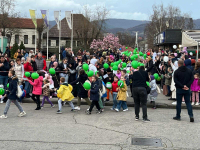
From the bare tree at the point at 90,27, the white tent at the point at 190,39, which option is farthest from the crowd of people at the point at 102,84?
the bare tree at the point at 90,27

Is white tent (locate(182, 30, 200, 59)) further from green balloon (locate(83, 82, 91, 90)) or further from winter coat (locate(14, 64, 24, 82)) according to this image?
winter coat (locate(14, 64, 24, 82))

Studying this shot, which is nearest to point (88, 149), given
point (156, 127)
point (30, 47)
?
point (156, 127)

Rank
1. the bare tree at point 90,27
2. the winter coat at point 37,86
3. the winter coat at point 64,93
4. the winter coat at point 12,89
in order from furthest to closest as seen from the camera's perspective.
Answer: the bare tree at point 90,27 → the winter coat at point 37,86 → the winter coat at point 64,93 → the winter coat at point 12,89

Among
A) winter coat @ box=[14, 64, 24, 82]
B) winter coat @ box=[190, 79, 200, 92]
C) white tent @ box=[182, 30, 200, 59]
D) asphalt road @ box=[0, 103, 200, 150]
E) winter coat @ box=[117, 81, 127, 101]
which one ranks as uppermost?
white tent @ box=[182, 30, 200, 59]

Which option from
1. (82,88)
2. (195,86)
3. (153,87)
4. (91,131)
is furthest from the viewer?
(195,86)

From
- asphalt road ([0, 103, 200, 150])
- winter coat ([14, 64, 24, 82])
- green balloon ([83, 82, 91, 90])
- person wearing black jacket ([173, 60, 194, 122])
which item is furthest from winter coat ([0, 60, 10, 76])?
person wearing black jacket ([173, 60, 194, 122])

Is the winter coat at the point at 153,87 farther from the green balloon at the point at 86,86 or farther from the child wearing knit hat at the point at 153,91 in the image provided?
the green balloon at the point at 86,86

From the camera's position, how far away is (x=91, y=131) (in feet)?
23.4

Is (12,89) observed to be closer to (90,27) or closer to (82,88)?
(82,88)

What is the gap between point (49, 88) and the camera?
10.9 meters

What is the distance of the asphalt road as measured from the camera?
19.7ft

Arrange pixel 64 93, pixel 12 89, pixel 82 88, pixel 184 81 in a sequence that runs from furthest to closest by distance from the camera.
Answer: pixel 82 88 < pixel 64 93 < pixel 12 89 < pixel 184 81

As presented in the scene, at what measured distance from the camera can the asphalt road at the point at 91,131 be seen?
601 cm

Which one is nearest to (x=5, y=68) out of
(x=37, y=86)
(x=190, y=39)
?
(x=37, y=86)
